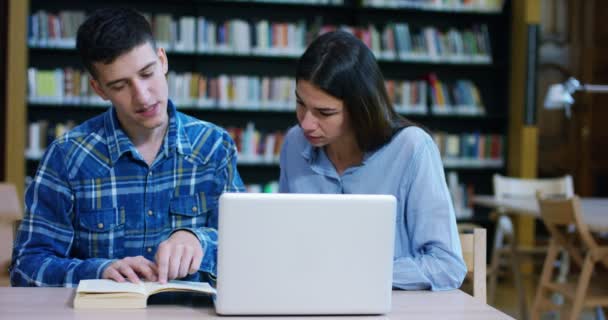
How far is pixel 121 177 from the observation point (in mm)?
1724

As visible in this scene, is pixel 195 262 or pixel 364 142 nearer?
pixel 195 262

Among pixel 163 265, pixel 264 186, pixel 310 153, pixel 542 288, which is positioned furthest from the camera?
pixel 264 186

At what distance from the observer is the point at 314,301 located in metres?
1.25

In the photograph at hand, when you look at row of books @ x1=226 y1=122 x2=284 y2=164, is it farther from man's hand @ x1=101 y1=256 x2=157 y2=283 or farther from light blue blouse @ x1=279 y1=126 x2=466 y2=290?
man's hand @ x1=101 y1=256 x2=157 y2=283

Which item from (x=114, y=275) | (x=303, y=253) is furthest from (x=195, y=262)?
(x=303, y=253)

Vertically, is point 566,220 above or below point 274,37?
below

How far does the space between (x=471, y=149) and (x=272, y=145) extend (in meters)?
1.42

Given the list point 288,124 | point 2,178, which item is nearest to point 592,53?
point 288,124

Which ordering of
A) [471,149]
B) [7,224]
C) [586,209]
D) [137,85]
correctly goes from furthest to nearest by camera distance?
1. [471,149]
2. [586,209]
3. [7,224]
4. [137,85]

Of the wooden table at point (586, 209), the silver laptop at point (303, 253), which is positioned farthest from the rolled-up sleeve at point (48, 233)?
the wooden table at point (586, 209)

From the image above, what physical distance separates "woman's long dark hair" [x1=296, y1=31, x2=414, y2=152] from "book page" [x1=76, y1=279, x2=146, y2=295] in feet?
2.15

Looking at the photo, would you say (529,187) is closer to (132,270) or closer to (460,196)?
(460,196)

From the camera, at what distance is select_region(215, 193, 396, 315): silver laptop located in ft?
3.96

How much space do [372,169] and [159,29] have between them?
3724 millimetres
